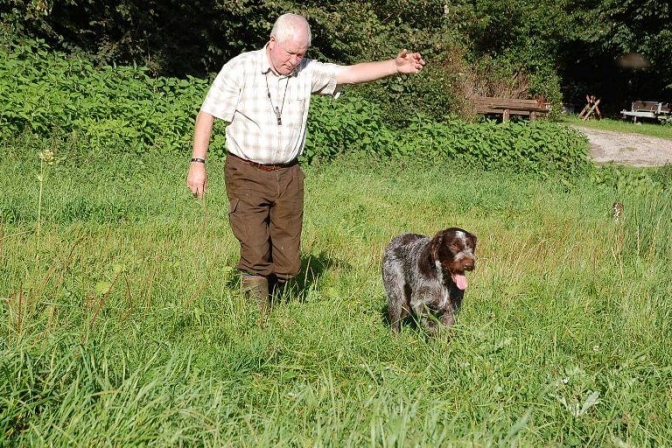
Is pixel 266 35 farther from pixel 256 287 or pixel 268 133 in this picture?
pixel 256 287

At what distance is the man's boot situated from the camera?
5298 millimetres

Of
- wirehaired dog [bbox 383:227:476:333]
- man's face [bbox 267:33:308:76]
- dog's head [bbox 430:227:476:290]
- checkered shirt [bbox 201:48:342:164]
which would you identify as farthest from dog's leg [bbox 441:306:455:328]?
man's face [bbox 267:33:308:76]

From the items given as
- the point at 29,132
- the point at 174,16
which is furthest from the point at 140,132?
the point at 174,16

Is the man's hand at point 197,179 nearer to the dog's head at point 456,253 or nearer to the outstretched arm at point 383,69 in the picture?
the outstretched arm at point 383,69

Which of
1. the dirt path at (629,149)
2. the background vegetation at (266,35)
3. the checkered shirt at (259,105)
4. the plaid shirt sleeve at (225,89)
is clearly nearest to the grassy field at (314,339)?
the checkered shirt at (259,105)

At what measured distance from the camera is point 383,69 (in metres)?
5.30

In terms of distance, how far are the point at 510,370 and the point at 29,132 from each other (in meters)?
8.71

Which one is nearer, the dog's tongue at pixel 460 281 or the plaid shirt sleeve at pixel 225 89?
the dog's tongue at pixel 460 281

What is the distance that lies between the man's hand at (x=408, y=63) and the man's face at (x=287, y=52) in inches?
27.7

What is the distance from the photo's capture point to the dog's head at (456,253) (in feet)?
15.1

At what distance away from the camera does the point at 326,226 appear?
801 centimetres

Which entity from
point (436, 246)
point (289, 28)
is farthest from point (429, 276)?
point (289, 28)

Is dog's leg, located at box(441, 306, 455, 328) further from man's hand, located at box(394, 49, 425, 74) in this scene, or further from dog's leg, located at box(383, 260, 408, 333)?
man's hand, located at box(394, 49, 425, 74)

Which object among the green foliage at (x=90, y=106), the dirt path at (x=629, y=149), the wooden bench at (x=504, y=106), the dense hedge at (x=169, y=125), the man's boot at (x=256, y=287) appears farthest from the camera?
the dirt path at (x=629, y=149)
